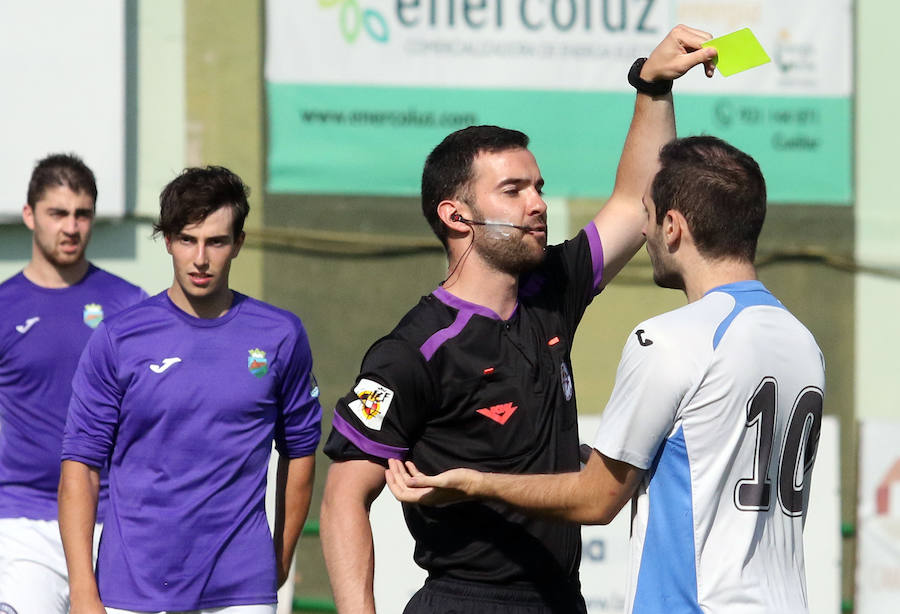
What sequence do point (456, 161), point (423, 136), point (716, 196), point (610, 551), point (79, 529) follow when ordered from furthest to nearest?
1. point (423, 136)
2. point (610, 551)
3. point (79, 529)
4. point (456, 161)
5. point (716, 196)

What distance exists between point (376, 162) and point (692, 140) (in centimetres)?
438

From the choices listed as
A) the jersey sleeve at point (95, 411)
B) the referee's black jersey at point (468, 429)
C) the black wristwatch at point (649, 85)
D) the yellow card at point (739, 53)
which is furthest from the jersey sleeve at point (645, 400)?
the jersey sleeve at point (95, 411)

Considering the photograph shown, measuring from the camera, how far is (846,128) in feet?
25.1

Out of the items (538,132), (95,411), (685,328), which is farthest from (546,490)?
(538,132)

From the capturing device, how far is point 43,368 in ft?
16.7

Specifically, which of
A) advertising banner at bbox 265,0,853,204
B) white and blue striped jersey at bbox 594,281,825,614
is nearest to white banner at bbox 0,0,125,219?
advertising banner at bbox 265,0,853,204

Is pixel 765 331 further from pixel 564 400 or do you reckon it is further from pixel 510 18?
pixel 510 18

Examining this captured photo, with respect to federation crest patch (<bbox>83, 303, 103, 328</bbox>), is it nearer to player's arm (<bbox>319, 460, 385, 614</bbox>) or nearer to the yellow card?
player's arm (<bbox>319, 460, 385, 614</bbox>)

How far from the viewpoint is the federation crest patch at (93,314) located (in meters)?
5.17

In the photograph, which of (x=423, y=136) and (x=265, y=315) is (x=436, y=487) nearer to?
(x=265, y=315)

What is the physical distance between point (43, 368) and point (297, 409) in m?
1.42

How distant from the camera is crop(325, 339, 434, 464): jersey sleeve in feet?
10.5

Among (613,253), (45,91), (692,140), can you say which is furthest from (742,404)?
(45,91)

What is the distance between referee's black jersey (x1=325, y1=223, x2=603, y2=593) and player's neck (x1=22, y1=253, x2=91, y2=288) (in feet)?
7.97
